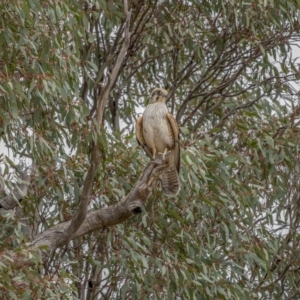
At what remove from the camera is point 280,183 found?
23.4ft

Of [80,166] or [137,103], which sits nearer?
[80,166]

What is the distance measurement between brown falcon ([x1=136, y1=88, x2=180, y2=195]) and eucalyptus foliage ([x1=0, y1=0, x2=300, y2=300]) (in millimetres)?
73

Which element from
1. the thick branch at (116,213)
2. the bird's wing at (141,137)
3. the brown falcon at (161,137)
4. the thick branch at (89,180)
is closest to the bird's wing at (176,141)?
the brown falcon at (161,137)

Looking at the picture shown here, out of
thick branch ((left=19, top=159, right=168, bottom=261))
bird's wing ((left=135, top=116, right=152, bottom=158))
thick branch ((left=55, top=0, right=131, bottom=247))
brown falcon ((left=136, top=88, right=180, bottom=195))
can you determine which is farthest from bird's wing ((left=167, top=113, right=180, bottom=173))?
thick branch ((left=55, top=0, right=131, bottom=247))

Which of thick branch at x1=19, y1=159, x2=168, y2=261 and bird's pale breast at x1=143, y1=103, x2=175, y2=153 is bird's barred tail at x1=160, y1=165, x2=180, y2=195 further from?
thick branch at x1=19, y1=159, x2=168, y2=261

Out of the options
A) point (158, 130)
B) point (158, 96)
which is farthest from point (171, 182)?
point (158, 96)

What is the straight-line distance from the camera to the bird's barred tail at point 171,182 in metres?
6.35

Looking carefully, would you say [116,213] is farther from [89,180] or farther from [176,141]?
[176,141]

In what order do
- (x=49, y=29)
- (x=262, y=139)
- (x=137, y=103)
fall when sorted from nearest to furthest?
(x=49, y=29) < (x=262, y=139) < (x=137, y=103)

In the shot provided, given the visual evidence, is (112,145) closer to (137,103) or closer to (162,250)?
(162,250)

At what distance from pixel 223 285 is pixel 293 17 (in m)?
2.24

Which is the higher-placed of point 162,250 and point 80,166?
point 80,166

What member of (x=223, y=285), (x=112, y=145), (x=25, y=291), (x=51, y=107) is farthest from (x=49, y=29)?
(x=223, y=285)

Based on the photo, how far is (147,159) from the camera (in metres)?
6.64
